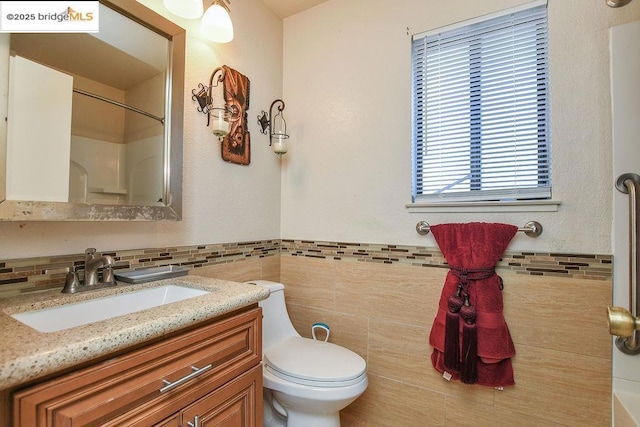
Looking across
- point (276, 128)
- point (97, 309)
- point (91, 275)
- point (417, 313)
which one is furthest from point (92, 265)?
point (417, 313)

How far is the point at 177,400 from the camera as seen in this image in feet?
2.57

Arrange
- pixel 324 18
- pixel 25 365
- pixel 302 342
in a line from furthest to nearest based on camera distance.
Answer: pixel 324 18, pixel 302 342, pixel 25 365

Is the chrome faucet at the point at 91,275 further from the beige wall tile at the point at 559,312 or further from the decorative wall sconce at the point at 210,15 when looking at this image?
the beige wall tile at the point at 559,312

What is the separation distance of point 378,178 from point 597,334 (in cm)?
115

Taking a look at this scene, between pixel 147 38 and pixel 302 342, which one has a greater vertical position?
pixel 147 38

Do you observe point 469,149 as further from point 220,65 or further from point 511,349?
point 220,65

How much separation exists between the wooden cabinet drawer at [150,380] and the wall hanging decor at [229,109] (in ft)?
3.00

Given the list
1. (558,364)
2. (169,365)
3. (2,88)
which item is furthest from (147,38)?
(558,364)

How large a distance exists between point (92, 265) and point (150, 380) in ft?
1.73

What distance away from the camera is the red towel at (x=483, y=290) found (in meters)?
1.32

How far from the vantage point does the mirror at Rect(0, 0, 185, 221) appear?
90cm

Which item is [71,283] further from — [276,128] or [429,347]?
[429,347]

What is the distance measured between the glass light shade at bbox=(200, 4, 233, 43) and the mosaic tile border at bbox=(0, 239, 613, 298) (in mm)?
1013

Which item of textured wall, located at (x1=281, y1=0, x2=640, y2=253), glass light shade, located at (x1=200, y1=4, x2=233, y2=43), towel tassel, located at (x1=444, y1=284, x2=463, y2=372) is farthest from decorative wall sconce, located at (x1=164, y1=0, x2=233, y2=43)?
towel tassel, located at (x1=444, y1=284, x2=463, y2=372)
